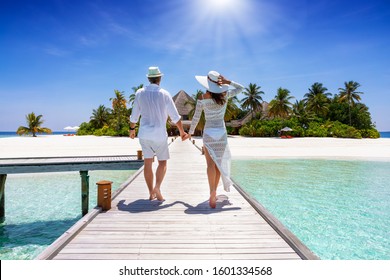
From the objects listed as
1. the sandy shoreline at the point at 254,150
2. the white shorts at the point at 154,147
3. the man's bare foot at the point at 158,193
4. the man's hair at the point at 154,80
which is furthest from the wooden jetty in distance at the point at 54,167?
the sandy shoreline at the point at 254,150

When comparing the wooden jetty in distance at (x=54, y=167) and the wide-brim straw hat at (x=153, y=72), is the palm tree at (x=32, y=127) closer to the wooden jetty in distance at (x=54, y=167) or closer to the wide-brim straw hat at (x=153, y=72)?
the wooden jetty in distance at (x=54, y=167)

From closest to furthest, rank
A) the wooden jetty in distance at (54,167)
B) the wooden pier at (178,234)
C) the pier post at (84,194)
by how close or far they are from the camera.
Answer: the wooden pier at (178,234), the pier post at (84,194), the wooden jetty in distance at (54,167)

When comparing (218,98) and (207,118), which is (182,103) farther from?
(218,98)

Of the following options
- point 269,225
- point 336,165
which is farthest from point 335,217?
point 336,165

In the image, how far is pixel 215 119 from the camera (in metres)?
3.96

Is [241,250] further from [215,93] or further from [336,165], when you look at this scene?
[336,165]

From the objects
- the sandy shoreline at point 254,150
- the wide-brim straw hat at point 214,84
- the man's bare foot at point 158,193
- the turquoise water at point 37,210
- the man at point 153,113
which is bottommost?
the turquoise water at point 37,210

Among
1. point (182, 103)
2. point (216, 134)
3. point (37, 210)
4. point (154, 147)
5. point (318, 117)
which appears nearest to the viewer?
point (216, 134)

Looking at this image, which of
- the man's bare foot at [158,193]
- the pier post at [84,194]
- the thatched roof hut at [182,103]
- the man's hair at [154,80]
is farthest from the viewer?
the thatched roof hut at [182,103]

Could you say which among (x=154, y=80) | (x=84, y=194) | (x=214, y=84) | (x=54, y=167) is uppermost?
(x=154, y=80)

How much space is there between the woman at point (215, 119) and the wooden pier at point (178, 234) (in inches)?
24.4

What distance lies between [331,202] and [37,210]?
9437 mm

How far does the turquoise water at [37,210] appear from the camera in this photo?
19.4 feet

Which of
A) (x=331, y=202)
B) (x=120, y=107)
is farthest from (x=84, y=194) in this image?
(x=120, y=107)
